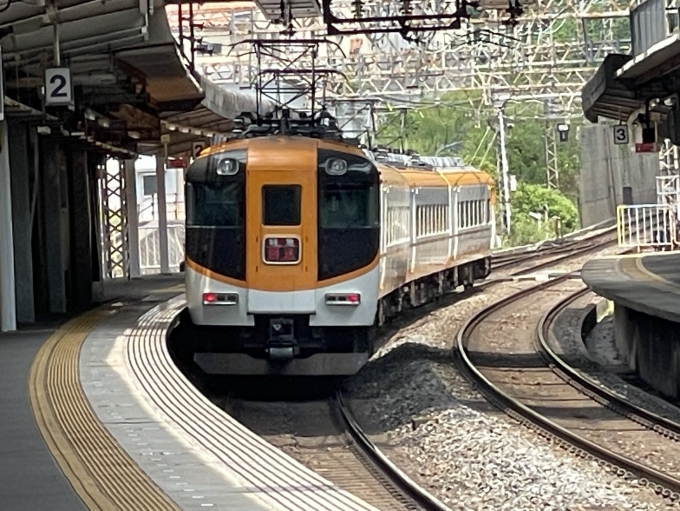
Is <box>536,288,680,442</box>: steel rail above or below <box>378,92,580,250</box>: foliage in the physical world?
below

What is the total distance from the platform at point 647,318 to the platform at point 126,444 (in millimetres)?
5794

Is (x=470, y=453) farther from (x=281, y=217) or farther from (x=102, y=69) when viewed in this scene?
(x=102, y=69)

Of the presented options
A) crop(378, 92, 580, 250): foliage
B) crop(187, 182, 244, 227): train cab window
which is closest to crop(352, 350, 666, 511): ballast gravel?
crop(187, 182, 244, 227): train cab window

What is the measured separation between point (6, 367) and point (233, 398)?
9.64 ft

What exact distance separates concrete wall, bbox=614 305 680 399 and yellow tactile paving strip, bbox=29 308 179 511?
6586 mm

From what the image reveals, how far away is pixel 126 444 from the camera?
25.9 feet

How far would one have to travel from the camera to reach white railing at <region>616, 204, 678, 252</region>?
33.9 m

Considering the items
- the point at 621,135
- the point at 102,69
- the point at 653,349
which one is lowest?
the point at 653,349

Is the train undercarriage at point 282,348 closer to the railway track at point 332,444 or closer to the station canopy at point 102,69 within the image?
the railway track at point 332,444

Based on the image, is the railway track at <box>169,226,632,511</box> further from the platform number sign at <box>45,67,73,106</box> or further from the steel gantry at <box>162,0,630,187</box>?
the steel gantry at <box>162,0,630,187</box>

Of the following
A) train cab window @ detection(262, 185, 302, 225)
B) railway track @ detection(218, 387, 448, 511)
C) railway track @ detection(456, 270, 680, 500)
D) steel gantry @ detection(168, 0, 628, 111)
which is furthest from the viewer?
steel gantry @ detection(168, 0, 628, 111)

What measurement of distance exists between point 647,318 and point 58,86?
776 centimetres

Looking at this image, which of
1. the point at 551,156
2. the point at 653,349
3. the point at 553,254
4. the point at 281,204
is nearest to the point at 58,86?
the point at 281,204

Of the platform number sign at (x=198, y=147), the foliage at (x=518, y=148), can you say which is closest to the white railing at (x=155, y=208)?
the foliage at (x=518, y=148)
